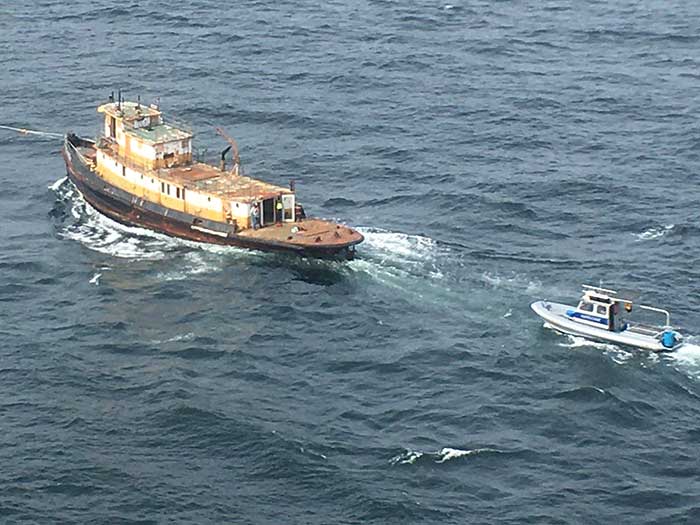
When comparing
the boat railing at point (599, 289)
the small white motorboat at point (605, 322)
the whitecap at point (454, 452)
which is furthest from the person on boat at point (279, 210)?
the whitecap at point (454, 452)

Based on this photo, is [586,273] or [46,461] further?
[586,273]

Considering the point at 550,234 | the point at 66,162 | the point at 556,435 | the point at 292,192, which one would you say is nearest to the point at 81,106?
the point at 66,162

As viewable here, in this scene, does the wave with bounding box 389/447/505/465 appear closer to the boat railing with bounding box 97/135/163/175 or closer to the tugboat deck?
the tugboat deck

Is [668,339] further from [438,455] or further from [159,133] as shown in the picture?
[159,133]

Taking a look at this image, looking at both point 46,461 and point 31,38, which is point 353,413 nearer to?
point 46,461

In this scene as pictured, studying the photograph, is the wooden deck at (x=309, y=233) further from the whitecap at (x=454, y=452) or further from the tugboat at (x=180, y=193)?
the whitecap at (x=454, y=452)

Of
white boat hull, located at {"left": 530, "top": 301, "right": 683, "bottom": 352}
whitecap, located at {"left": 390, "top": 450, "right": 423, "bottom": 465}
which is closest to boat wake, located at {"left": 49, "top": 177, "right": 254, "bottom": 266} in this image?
white boat hull, located at {"left": 530, "top": 301, "right": 683, "bottom": 352}

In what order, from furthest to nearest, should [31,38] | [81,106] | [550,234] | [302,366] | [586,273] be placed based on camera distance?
[31,38]
[81,106]
[550,234]
[586,273]
[302,366]

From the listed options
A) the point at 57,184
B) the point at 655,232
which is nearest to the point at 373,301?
the point at 655,232
